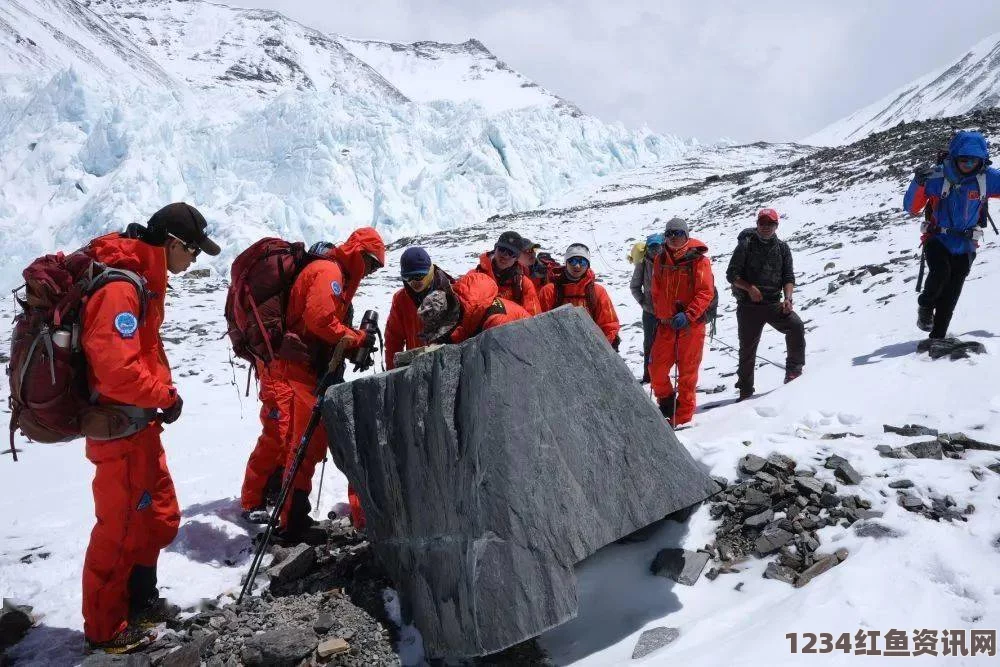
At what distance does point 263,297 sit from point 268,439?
104 cm

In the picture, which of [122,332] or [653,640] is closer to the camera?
[653,640]

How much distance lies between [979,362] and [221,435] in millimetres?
7683

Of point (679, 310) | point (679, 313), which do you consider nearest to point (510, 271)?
point (679, 313)

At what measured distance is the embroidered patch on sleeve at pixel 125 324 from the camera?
2.77m

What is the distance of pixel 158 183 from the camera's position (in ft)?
107

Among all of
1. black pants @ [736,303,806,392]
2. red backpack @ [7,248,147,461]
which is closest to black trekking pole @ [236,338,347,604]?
red backpack @ [7,248,147,461]

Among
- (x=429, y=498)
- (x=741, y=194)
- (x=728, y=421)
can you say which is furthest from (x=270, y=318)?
(x=741, y=194)

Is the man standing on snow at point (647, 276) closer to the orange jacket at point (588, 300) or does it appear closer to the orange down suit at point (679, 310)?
the orange down suit at point (679, 310)

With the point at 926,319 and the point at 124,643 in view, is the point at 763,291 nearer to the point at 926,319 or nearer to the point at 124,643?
the point at 926,319

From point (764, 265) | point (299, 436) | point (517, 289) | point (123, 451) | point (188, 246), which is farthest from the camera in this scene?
point (764, 265)

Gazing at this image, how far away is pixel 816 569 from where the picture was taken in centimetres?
254

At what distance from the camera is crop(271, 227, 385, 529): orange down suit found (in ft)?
12.4

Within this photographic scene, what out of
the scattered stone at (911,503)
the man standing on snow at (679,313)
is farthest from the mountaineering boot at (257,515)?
the scattered stone at (911,503)

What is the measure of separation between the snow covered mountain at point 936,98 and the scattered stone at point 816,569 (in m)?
114
